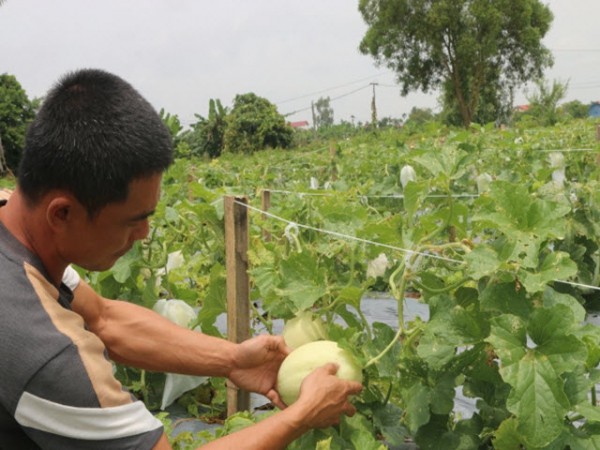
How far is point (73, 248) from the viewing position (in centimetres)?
123

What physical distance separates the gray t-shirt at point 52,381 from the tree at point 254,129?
2144 centimetres

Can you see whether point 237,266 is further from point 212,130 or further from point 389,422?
point 212,130

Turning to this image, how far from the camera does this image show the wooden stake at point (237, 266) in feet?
6.89

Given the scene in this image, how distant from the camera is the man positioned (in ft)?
3.46

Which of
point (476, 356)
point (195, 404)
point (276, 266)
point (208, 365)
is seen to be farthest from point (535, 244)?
point (195, 404)

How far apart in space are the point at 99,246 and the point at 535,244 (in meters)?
0.86

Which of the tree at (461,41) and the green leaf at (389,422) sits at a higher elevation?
the tree at (461,41)

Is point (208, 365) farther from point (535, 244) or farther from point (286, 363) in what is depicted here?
point (535, 244)

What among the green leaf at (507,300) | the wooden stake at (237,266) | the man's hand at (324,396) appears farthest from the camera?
the wooden stake at (237,266)

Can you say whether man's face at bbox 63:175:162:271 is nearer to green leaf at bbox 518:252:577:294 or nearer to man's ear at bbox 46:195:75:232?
man's ear at bbox 46:195:75:232

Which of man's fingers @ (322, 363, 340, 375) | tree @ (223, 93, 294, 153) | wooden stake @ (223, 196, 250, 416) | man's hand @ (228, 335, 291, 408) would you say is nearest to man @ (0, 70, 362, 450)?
man's fingers @ (322, 363, 340, 375)

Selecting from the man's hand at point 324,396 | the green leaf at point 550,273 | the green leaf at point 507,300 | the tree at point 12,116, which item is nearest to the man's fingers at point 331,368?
the man's hand at point 324,396

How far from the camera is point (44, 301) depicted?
113cm

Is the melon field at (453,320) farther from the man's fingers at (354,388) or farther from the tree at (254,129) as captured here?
the tree at (254,129)
